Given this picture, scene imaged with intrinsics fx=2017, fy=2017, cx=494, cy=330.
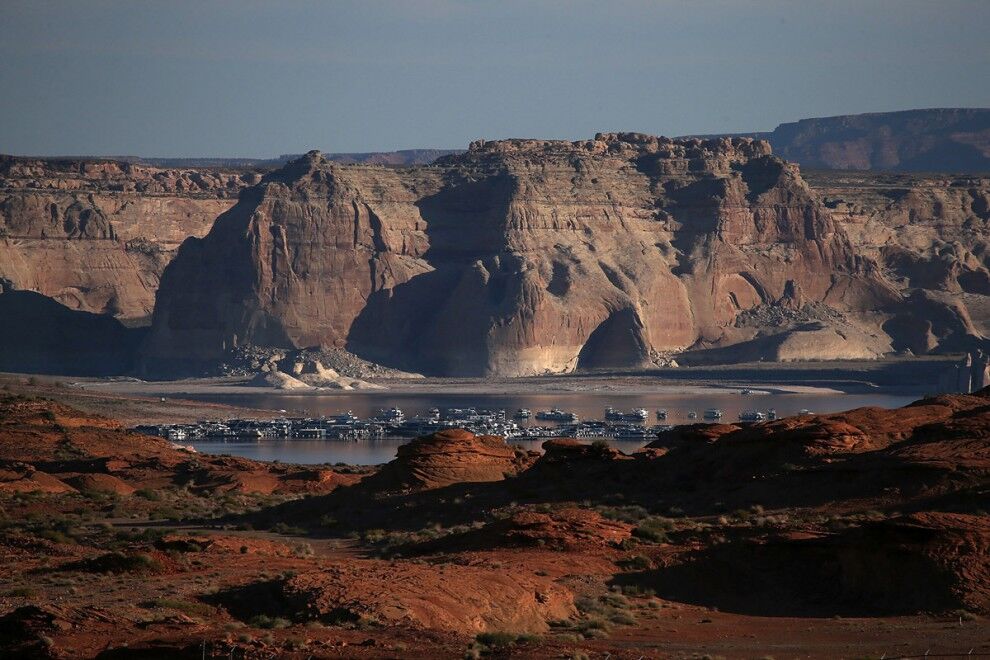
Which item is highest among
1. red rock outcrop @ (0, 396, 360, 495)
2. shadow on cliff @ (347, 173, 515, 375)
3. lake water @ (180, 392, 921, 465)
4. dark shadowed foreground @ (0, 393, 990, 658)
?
shadow on cliff @ (347, 173, 515, 375)

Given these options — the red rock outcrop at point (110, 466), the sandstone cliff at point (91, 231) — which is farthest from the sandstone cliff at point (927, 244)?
the red rock outcrop at point (110, 466)

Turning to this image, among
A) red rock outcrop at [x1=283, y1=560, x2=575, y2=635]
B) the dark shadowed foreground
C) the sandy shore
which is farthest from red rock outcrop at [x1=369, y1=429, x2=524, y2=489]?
the sandy shore

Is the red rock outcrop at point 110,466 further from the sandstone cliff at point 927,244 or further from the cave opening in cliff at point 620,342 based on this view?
the sandstone cliff at point 927,244

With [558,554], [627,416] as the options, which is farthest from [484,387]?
[558,554]

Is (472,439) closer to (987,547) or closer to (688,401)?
(987,547)

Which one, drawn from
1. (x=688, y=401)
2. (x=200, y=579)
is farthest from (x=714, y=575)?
(x=688, y=401)

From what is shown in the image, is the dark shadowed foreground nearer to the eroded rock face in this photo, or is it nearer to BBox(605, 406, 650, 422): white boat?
BBox(605, 406, 650, 422): white boat
